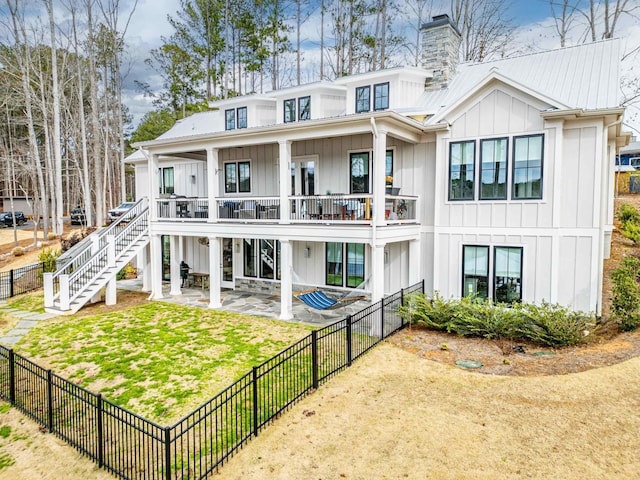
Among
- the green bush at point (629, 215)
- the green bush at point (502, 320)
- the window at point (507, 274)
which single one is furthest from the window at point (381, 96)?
the green bush at point (629, 215)

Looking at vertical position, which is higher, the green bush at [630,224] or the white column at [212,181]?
the white column at [212,181]

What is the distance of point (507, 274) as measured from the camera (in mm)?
10984

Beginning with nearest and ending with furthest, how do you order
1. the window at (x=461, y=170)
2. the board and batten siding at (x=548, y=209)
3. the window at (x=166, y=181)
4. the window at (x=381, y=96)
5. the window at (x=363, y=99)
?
the board and batten siding at (x=548, y=209), the window at (x=461, y=170), the window at (x=381, y=96), the window at (x=363, y=99), the window at (x=166, y=181)

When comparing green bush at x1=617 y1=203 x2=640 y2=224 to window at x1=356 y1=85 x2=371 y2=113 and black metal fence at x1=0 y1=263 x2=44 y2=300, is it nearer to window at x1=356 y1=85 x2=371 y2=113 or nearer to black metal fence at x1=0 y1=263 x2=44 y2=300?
window at x1=356 y1=85 x2=371 y2=113

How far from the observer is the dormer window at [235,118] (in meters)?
16.7

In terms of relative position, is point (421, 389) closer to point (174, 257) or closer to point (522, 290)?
point (522, 290)

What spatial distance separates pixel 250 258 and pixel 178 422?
1067cm

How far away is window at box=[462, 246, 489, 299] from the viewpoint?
36.9 feet

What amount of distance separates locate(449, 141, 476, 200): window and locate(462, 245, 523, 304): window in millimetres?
1546

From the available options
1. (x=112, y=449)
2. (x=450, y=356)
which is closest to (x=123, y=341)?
(x=112, y=449)

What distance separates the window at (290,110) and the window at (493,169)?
24.3ft

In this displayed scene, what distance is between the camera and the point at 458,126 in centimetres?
1149

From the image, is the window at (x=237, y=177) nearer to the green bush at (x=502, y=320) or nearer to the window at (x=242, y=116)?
the window at (x=242, y=116)

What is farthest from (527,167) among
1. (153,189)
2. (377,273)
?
(153,189)
